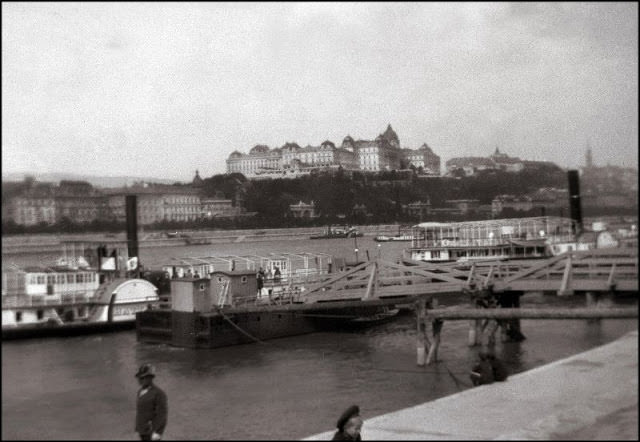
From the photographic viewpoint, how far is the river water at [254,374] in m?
2.14

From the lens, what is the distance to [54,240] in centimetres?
213

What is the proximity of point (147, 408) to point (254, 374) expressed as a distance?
2677 mm

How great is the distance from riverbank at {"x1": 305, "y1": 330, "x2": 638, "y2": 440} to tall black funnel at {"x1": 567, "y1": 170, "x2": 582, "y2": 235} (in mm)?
950

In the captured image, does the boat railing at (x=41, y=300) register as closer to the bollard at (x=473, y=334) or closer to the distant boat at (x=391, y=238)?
the distant boat at (x=391, y=238)

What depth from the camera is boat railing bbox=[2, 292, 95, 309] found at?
1.96m

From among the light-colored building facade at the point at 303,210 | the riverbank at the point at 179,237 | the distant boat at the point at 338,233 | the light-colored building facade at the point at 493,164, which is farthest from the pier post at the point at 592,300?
the light-colored building facade at the point at 303,210

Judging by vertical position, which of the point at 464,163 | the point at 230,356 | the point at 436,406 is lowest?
the point at 436,406

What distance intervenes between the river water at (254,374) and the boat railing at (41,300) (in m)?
0.10

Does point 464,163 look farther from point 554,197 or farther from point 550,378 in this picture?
point 550,378

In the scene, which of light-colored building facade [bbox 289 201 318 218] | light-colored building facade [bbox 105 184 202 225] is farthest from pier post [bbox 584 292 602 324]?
light-colored building facade [bbox 105 184 202 225]

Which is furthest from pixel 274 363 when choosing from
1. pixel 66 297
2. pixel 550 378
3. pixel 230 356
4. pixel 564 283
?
pixel 66 297

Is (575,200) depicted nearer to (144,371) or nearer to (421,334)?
(144,371)

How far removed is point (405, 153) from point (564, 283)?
1.68m

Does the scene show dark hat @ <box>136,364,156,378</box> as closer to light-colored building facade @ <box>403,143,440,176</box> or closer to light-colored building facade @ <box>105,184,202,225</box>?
light-colored building facade @ <box>105,184,202,225</box>
